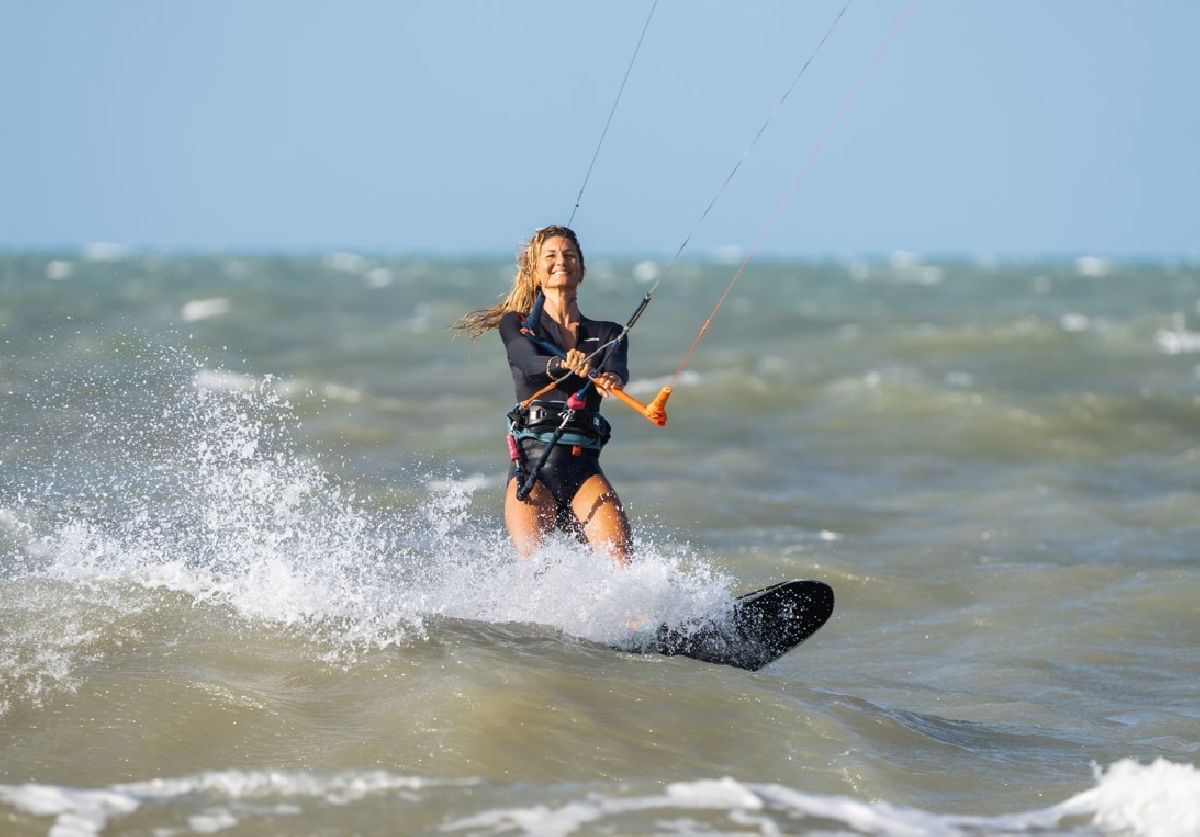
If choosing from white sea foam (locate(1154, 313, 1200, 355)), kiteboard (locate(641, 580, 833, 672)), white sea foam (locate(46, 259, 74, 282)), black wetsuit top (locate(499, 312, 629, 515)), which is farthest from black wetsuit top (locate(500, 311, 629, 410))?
white sea foam (locate(46, 259, 74, 282))

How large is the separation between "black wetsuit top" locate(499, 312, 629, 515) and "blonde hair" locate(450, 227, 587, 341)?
0.18m

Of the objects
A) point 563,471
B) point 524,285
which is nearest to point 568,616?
point 563,471

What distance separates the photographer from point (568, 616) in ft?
21.4

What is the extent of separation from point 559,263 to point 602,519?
3.57 ft

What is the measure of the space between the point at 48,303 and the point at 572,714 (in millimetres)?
33191

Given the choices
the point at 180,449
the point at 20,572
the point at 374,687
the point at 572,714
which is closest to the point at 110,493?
the point at 180,449

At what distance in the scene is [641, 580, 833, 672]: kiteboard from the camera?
259 inches

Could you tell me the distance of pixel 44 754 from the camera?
4.96 metres

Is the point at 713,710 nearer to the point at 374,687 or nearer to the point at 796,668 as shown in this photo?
the point at 374,687

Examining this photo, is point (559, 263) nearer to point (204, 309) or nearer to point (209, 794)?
point (209, 794)

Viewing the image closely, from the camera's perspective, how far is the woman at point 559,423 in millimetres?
6492

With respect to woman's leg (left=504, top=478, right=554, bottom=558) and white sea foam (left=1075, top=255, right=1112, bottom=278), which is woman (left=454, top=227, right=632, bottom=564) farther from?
white sea foam (left=1075, top=255, right=1112, bottom=278)

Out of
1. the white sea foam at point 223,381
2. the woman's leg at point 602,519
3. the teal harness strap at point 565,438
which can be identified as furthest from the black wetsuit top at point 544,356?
the white sea foam at point 223,381

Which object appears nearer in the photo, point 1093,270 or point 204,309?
point 204,309
